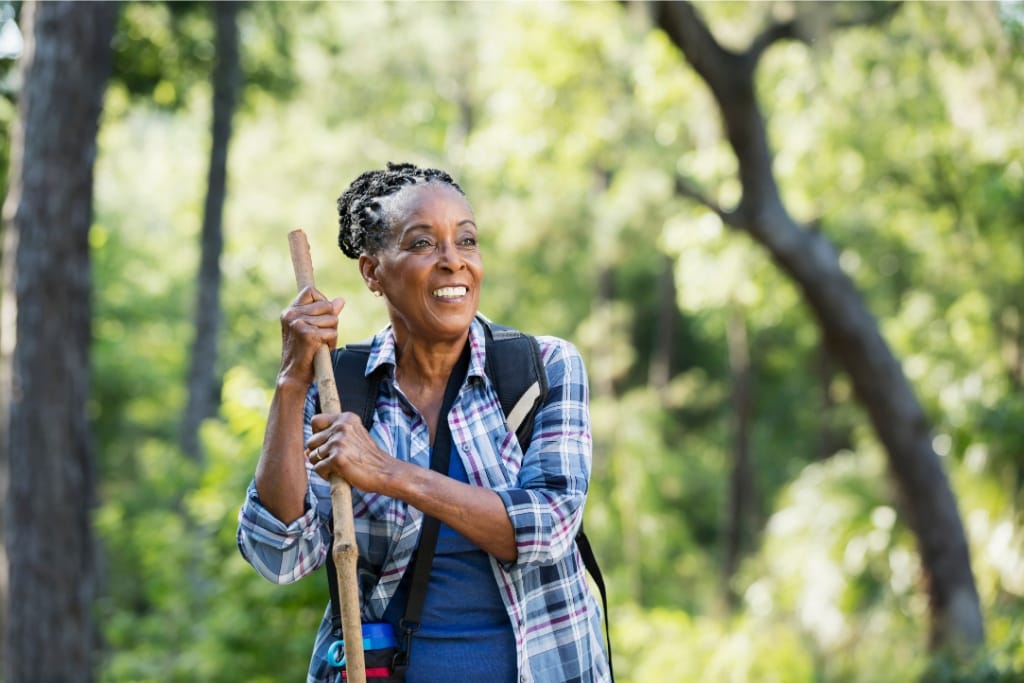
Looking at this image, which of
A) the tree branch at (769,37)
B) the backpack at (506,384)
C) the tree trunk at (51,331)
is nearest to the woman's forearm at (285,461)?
the backpack at (506,384)

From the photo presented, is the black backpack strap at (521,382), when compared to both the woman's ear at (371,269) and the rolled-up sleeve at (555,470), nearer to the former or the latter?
the rolled-up sleeve at (555,470)

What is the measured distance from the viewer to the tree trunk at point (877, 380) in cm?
972

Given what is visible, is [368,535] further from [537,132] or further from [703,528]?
[703,528]

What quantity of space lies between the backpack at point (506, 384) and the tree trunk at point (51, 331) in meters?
4.15

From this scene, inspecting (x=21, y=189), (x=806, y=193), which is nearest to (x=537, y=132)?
(x=806, y=193)

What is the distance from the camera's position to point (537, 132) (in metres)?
12.2

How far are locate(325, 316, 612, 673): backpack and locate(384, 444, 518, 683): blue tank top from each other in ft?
0.69

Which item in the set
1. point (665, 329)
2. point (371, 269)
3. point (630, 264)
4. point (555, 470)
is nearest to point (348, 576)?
point (555, 470)

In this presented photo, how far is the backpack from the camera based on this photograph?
110 inches

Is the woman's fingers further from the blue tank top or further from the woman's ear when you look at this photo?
the woman's ear

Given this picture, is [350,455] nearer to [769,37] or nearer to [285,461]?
[285,461]

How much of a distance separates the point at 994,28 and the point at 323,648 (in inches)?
320

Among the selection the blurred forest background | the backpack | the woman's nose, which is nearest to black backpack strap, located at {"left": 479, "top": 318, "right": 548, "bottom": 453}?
the backpack

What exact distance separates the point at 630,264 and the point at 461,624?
21734mm
